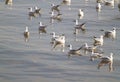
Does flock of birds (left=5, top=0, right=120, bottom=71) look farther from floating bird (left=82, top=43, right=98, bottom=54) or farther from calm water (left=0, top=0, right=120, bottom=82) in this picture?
calm water (left=0, top=0, right=120, bottom=82)

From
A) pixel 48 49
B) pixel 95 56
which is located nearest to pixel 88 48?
pixel 95 56

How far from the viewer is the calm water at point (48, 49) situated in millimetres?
19953

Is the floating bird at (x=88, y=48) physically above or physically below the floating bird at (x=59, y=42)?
below

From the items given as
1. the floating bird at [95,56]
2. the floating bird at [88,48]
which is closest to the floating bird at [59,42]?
the floating bird at [88,48]

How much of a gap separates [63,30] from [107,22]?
13.7ft

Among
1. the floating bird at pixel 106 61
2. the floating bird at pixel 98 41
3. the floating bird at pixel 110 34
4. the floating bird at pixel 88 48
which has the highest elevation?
the floating bird at pixel 110 34

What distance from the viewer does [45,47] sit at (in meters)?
24.3

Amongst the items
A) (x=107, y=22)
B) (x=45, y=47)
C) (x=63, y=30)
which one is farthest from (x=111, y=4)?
(x=45, y=47)

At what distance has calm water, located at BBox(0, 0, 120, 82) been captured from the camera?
19953 millimetres

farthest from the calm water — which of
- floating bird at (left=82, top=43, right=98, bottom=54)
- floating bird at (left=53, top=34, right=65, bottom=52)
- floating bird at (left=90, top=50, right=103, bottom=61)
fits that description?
floating bird at (left=82, top=43, right=98, bottom=54)

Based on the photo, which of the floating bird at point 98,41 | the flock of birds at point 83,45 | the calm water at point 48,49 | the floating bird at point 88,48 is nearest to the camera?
the calm water at point 48,49

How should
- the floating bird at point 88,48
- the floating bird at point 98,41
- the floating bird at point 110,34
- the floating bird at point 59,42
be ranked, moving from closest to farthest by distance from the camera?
the floating bird at point 88,48
the floating bird at point 59,42
the floating bird at point 98,41
the floating bird at point 110,34

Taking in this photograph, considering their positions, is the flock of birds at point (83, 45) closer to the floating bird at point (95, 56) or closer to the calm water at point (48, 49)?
the floating bird at point (95, 56)

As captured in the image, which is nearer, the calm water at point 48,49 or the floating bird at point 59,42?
the calm water at point 48,49
